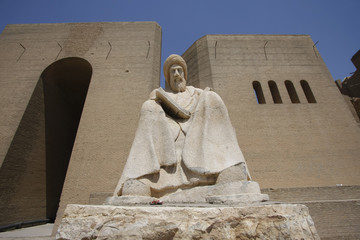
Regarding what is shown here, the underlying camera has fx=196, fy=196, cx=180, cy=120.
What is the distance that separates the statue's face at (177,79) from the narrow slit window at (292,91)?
8110 millimetres

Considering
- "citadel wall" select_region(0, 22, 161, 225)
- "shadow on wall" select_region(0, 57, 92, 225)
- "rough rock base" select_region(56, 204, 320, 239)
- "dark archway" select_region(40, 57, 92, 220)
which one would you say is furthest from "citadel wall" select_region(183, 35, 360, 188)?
"rough rock base" select_region(56, 204, 320, 239)

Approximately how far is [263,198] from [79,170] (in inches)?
238

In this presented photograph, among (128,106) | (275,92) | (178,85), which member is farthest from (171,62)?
(275,92)

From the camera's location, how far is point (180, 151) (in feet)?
6.48

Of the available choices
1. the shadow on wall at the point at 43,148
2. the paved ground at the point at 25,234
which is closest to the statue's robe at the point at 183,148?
the paved ground at the point at 25,234

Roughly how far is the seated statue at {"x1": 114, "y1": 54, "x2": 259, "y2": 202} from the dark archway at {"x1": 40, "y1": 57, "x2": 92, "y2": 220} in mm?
7621

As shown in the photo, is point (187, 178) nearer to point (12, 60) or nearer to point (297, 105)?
point (297, 105)

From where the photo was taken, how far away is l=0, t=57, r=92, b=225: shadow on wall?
611cm

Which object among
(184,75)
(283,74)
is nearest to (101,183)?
(184,75)

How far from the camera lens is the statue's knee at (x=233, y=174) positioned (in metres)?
1.62

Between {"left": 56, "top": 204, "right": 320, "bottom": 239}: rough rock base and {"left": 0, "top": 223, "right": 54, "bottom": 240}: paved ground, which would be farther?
{"left": 0, "top": 223, "right": 54, "bottom": 240}: paved ground

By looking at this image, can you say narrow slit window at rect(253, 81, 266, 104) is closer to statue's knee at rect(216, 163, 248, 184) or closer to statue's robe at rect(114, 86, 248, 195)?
statue's robe at rect(114, 86, 248, 195)

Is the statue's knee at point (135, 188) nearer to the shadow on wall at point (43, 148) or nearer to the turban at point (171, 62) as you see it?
the turban at point (171, 62)

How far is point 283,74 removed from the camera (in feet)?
30.2
